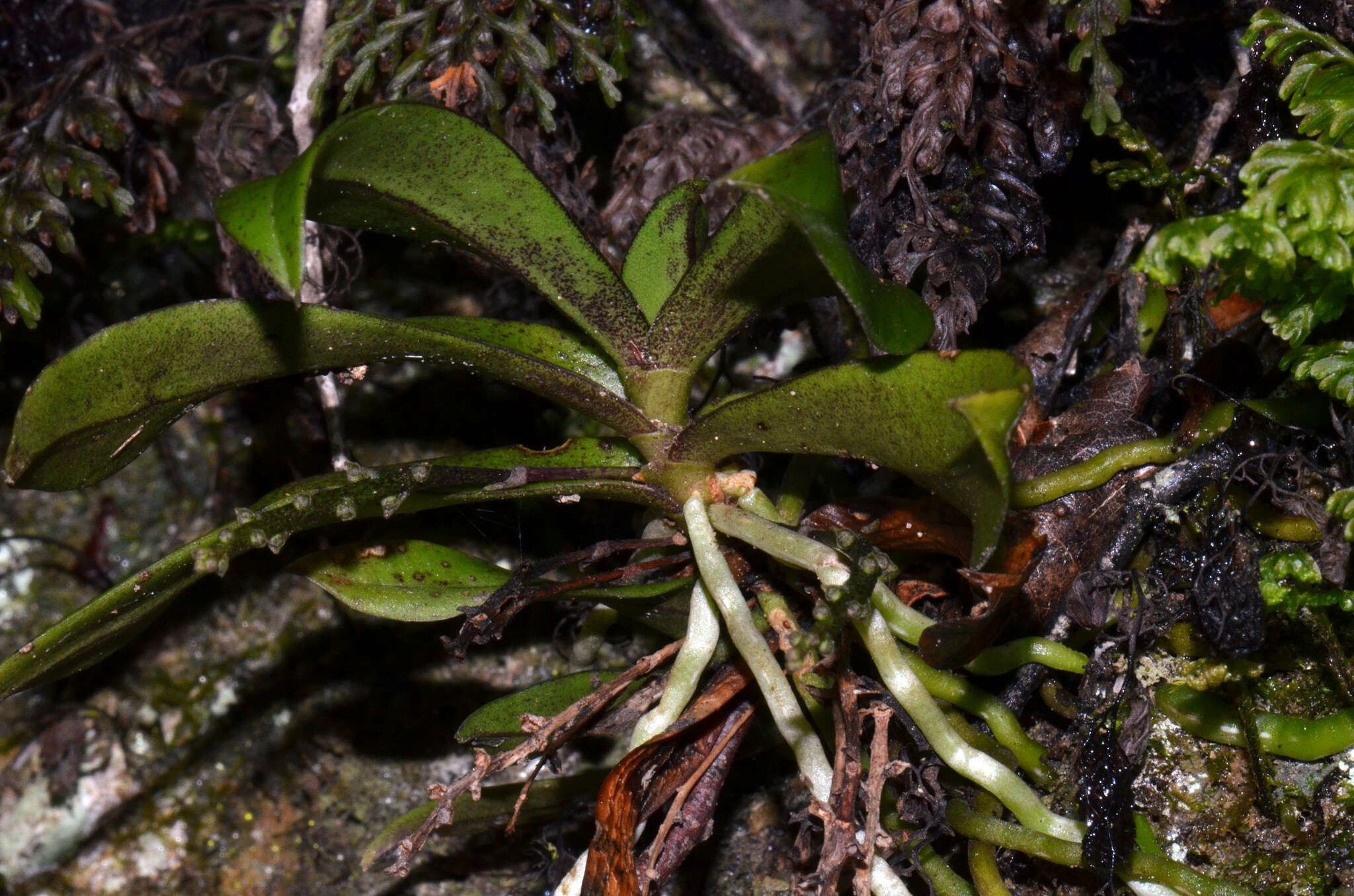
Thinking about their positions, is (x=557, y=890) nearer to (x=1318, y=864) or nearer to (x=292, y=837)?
(x=292, y=837)

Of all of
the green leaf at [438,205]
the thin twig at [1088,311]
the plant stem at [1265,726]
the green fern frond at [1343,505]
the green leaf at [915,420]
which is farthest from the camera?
the thin twig at [1088,311]

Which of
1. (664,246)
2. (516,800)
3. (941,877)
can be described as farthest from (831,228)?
(516,800)

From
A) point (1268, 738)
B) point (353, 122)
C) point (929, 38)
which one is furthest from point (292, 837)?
point (929, 38)

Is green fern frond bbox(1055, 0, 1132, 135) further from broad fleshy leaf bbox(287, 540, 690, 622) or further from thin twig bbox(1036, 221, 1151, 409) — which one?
broad fleshy leaf bbox(287, 540, 690, 622)

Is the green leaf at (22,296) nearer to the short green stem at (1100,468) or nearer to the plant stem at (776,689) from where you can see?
the plant stem at (776,689)


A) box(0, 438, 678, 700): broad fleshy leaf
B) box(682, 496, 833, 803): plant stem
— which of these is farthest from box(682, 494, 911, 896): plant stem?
box(0, 438, 678, 700): broad fleshy leaf

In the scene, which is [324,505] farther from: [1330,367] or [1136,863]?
[1330,367]

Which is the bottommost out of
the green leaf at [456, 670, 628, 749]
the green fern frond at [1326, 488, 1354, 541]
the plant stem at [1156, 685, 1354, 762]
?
the plant stem at [1156, 685, 1354, 762]

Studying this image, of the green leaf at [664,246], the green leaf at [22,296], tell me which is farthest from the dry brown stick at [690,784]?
the green leaf at [22,296]
